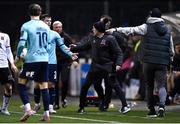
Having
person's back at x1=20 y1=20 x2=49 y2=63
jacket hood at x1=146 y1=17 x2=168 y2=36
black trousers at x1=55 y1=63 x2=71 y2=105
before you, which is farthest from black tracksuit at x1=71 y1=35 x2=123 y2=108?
person's back at x1=20 y1=20 x2=49 y2=63

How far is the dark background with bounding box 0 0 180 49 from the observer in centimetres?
3000

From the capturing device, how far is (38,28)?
15.9m

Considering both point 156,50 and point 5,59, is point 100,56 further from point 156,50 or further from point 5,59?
point 5,59

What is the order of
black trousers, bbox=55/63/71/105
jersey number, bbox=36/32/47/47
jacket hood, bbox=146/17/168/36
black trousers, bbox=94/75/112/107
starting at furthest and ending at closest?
black trousers, bbox=55/63/71/105 → black trousers, bbox=94/75/112/107 → jacket hood, bbox=146/17/168/36 → jersey number, bbox=36/32/47/47

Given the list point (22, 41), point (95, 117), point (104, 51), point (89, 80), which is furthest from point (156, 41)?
point (22, 41)

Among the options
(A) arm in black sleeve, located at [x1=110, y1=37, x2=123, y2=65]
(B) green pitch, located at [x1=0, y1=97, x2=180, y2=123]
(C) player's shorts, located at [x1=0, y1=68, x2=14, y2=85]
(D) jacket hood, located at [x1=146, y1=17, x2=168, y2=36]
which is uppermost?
(D) jacket hood, located at [x1=146, y1=17, x2=168, y2=36]

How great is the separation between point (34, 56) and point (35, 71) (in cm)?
28

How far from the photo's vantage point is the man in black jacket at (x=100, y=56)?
18125 mm

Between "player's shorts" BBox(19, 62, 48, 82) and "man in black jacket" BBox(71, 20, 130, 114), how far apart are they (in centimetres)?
221

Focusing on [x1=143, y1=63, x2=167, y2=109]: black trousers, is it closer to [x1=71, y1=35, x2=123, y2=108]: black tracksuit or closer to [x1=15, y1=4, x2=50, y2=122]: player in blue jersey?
[x1=71, y1=35, x2=123, y2=108]: black tracksuit

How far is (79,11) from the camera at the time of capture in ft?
99.2

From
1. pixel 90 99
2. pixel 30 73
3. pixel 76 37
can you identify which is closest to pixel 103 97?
pixel 90 99

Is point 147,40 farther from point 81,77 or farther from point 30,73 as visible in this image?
point 81,77

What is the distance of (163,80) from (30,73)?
2.91 meters
